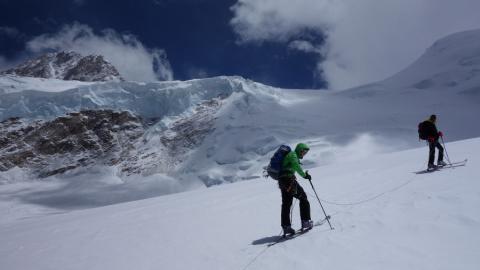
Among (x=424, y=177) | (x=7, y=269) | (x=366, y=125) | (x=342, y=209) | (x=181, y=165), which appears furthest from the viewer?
(x=181, y=165)

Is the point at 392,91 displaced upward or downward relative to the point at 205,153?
upward

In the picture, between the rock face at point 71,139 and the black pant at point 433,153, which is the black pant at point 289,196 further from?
the rock face at point 71,139

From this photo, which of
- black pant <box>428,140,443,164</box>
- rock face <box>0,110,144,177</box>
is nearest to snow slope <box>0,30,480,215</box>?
rock face <box>0,110,144,177</box>

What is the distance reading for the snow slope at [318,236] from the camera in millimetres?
5512

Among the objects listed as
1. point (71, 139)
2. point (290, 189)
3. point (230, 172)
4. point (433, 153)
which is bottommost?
point (230, 172)

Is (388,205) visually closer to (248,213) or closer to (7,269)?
(248,213)

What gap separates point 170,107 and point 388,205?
110 metres

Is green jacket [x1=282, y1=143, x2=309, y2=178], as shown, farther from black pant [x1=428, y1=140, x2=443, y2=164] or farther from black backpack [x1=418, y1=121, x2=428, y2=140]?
black backpack [x1=418, y1=121, x2=428, y2=140]

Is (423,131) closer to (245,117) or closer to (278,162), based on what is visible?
(278,162)

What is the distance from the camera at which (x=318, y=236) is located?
23.3 feet

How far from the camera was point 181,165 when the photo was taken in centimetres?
11244

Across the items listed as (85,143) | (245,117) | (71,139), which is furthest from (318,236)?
(71,139)

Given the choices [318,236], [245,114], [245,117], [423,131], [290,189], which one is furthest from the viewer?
[245,114]

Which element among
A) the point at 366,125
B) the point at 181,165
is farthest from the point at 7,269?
the point at 181,165
